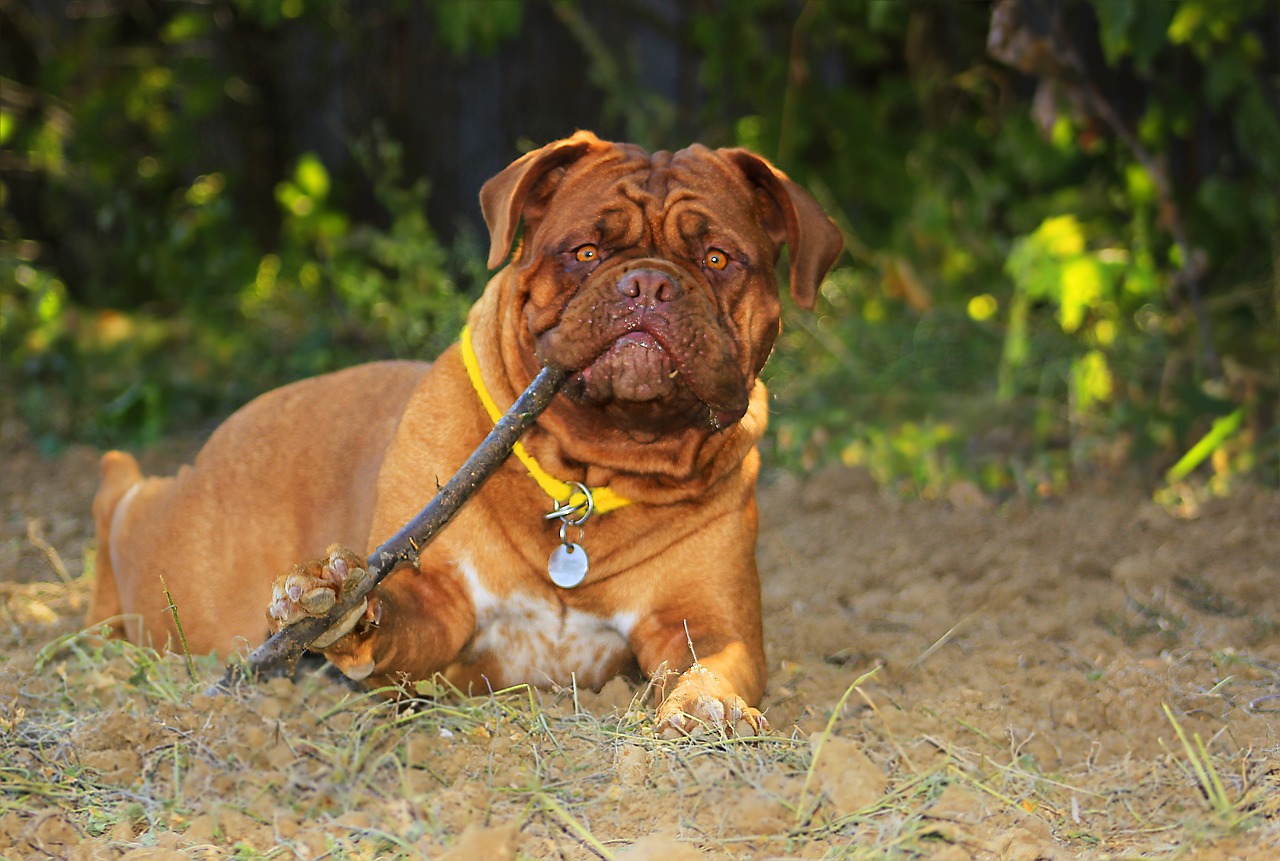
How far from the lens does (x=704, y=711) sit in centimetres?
286

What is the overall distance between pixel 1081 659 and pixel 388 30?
6.44 m

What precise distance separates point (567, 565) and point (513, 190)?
2.81 ft

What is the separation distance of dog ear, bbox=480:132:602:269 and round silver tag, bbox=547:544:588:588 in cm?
66

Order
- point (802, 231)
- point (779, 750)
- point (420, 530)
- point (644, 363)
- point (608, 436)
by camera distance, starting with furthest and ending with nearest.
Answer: point (802, 231) < point (608, 436) < point (644, 363) < point (420, 530) < point (779, 750)

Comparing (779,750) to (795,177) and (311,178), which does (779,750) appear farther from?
(311,178)

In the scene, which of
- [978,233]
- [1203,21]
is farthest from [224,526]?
[978,233]

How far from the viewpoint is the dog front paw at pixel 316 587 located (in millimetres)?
2635

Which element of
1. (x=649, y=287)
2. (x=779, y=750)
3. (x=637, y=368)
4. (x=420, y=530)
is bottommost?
(x=779, y=750)

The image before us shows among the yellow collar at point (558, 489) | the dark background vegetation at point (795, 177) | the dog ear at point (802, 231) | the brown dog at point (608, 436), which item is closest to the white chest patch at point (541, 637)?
the brown dog at point (608, 436)

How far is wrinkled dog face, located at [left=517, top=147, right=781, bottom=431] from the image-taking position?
3055 mm

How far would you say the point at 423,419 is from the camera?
11.4 feet

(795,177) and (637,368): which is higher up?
(637,368)

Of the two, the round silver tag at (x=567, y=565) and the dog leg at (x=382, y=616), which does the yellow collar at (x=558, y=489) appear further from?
the dog leg at (x=382, y=616)

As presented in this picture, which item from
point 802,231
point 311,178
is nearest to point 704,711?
point 802,231
